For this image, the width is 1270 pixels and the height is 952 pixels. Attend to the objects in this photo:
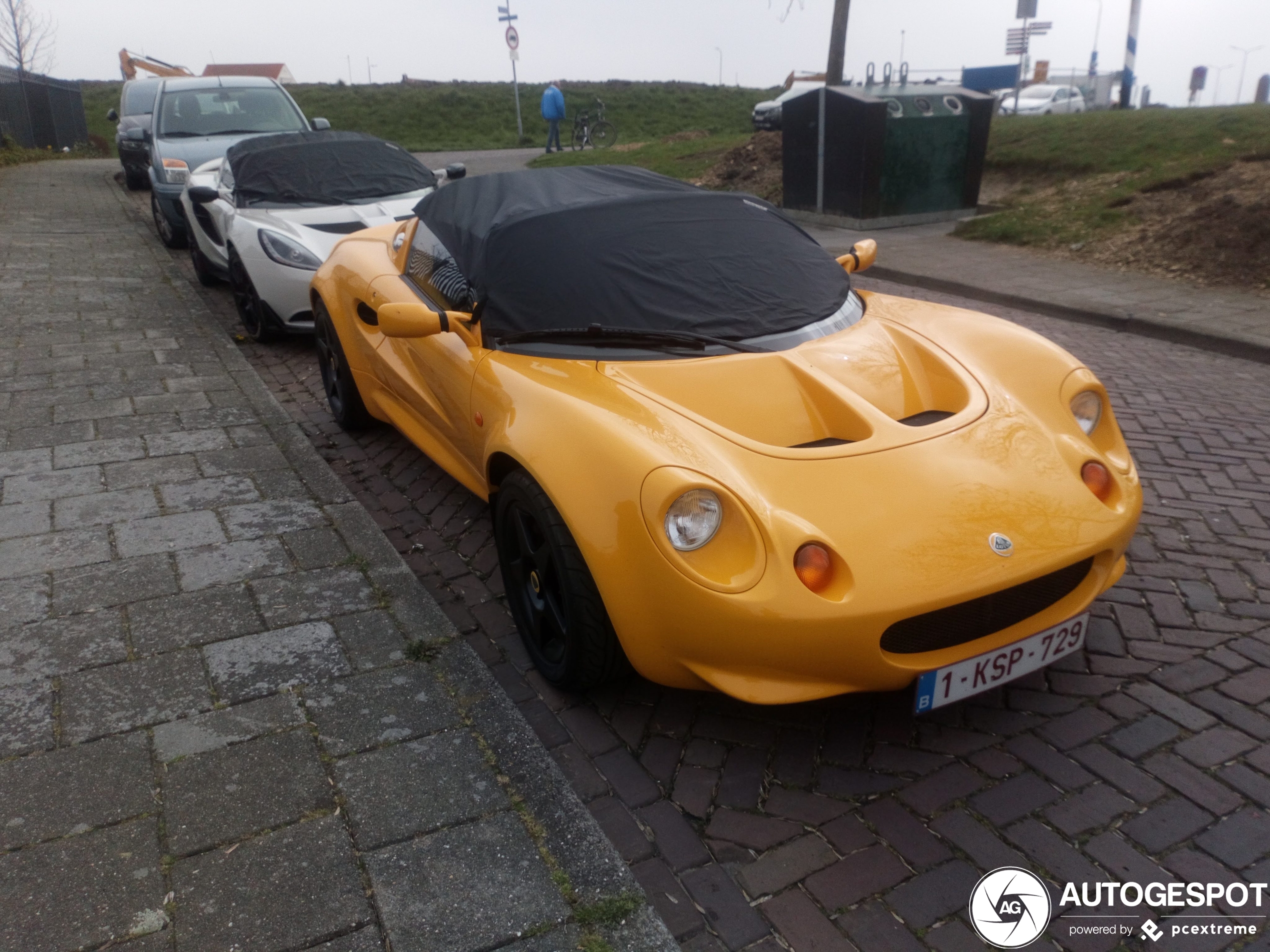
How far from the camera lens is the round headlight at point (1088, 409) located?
306cm

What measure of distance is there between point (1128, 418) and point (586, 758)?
4.01 metres

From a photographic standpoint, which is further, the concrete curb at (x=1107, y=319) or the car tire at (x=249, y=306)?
the car tire at (x=249, y=306)

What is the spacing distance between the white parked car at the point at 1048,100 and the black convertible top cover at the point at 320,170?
25.1 m

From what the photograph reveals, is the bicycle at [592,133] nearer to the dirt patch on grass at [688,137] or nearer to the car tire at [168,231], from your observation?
the dirt patch on grass at [688,137]

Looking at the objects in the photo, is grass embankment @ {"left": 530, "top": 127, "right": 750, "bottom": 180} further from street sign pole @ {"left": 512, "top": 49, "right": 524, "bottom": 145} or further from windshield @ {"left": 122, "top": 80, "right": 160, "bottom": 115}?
windshield @ {"left": 122, "top": 80, "right": 160, "bottom": 115}

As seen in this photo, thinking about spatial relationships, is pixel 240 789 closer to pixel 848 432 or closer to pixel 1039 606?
pixel 848 432

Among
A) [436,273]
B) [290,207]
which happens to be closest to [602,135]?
[290,207]

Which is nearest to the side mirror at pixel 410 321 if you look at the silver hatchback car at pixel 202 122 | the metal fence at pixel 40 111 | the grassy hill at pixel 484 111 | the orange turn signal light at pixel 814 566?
the orange turn signal light at pixel 814 566

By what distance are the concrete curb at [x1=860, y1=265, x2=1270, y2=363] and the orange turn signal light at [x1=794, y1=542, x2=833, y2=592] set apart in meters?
5.74

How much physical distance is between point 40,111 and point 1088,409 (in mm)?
30320

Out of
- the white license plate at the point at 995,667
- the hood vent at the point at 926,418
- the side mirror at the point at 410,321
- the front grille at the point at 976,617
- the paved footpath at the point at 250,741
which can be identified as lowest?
the paved footpath at the point at 250,741

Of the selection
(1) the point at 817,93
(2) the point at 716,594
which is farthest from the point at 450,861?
(1) the point at 817,93

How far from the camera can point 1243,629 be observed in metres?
3.17

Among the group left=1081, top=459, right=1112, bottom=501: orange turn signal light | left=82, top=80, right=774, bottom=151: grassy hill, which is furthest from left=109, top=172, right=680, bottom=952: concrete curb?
left=82, top=80, right=774, bottom=151: grassy hill
